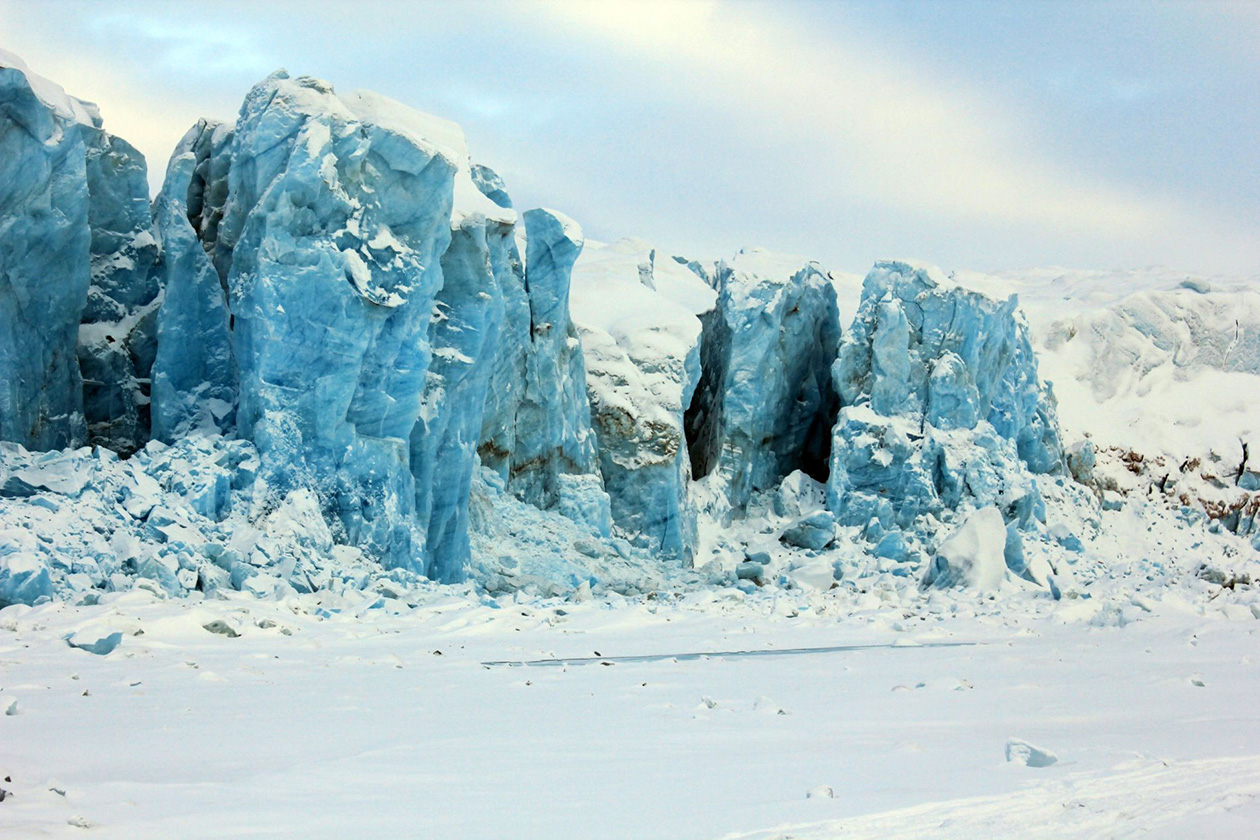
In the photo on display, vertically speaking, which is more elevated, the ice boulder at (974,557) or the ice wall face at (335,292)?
the ice wall face at (335,292)

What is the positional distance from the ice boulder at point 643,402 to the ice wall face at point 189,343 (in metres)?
10.1

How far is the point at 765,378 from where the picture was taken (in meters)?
27.7

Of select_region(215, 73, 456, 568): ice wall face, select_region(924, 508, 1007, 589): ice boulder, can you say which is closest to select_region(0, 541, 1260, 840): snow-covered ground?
select_region(924, 508, 1007, 589): ice boulder

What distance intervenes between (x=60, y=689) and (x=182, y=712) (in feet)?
2.74

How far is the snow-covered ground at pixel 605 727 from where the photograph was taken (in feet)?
8.88

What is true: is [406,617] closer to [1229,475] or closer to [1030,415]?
[1030,415]

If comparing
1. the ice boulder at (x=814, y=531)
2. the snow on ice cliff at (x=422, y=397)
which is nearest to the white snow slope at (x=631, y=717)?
the snow on ice cliff at (x=422, y=397)

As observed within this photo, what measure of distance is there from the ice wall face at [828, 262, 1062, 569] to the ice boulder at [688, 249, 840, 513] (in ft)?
6.29

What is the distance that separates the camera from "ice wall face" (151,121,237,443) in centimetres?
1419

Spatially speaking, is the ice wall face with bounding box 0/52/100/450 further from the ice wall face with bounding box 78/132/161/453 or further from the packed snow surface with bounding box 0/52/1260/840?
the ice wall face with bounding box 78/132/161/453

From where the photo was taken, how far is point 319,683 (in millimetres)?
5184

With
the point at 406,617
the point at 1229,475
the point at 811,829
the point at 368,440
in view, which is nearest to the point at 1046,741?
the point at 811,829

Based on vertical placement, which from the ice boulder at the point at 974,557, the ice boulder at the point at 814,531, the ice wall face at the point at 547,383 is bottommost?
the ice boulder at the point at 814,531

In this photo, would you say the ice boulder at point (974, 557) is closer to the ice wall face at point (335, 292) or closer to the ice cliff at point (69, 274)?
the ice wall face at point (335, 292)
